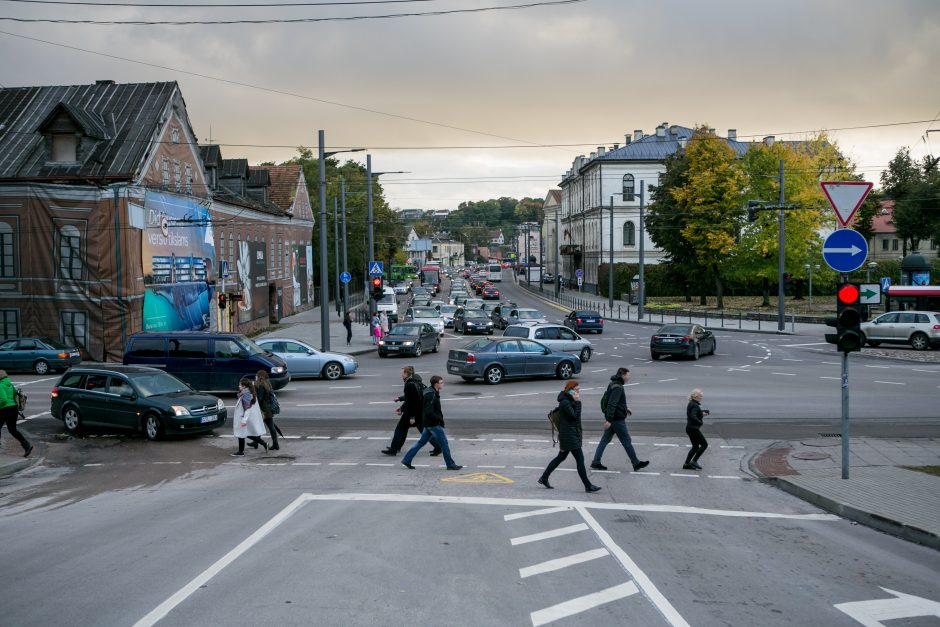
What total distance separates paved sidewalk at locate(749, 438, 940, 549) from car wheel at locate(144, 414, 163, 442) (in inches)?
488

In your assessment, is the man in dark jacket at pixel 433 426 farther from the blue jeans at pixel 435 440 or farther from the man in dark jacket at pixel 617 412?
the man in dark jacket at pixel 617 412

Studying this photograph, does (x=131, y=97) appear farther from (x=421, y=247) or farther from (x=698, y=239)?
(x=421, y=247)

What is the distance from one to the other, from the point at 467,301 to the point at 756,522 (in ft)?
173

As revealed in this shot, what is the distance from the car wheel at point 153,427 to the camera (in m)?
18.3

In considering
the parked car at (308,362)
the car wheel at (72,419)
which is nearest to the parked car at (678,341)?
the parked car at (308,362)

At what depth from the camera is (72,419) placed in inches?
756

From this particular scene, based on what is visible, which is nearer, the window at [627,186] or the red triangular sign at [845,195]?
the red triangular sign at [845,195]

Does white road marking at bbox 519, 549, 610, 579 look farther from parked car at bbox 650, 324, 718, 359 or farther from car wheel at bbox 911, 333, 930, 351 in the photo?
car wheel at bbox 911, 333, 930, 351

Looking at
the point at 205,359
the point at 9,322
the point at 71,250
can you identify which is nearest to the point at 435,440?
the point at 205,359

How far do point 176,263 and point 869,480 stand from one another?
33.4m

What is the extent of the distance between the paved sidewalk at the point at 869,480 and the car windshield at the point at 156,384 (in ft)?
41.7

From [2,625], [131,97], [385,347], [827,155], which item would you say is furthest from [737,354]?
[827,155]

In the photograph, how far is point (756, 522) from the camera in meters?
11.5

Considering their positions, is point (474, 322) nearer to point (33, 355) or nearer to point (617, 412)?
point (33, 355)
